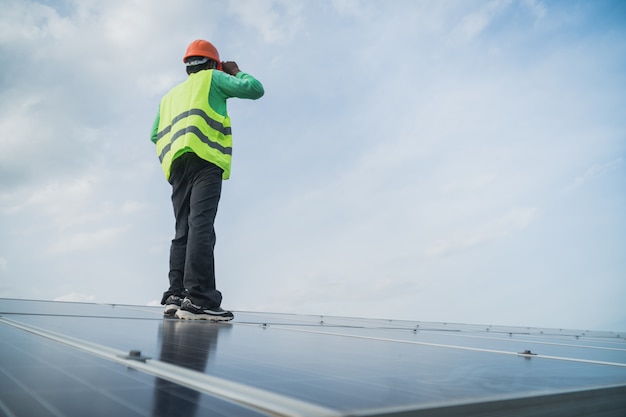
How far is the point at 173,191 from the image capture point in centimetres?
459

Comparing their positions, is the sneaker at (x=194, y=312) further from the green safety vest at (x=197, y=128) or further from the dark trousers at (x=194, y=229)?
the green safety vest at (x=197, y=128)

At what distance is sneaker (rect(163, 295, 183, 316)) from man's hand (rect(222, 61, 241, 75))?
6.98ft

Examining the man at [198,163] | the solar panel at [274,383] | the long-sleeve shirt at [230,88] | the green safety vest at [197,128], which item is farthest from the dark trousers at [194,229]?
the solar panel at [274,383]

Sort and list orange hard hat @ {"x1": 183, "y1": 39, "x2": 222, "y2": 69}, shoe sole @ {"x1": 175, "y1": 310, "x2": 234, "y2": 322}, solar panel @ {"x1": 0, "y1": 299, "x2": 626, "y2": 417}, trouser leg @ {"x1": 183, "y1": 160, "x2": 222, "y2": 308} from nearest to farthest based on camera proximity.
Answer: solar panel @ {"x1": 0, "y1": 299, "x2": 626, "y2": 417} → shoe sole @ {"x1": 175, "y1": 310, "x2": 234, "y2": 322} → trouser leg @ {"x1": 183, "y1": 160, "x2": 222, "y2": 308} → orange hard hat @ {"x1": 183, "y1": 39, "x2": 222, "y2": 69}

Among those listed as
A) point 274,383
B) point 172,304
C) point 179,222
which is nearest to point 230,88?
point 179,222

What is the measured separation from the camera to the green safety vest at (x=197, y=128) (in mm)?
4258

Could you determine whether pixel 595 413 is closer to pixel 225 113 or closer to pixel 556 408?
pixel 556 408

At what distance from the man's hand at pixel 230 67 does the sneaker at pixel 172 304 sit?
6.98 ft

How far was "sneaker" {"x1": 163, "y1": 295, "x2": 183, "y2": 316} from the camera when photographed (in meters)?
4.23

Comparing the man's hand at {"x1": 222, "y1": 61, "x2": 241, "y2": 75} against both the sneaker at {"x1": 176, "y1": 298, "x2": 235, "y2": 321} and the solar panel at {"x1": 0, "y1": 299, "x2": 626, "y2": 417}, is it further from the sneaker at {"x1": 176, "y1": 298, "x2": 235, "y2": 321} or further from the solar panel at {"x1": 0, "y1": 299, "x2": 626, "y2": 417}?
the solar panel at {"x1": 0, "y1": 299, "x2": 626, "y2": 417}

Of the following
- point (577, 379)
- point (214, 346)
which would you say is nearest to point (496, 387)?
point (577, 379)

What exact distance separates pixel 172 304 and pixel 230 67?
224 centimetres

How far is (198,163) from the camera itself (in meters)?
4.39

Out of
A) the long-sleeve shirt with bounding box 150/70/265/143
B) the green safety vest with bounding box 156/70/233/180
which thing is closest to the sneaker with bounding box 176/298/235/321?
the green safety vest with bounding box 156/70/233/180
